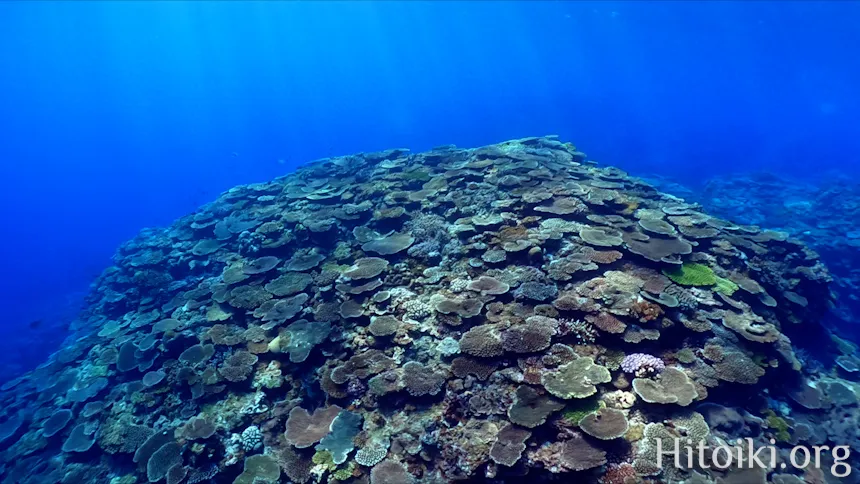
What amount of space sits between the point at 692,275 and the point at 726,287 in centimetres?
79

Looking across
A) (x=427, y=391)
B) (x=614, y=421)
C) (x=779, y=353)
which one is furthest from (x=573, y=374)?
(x=779, y=353)

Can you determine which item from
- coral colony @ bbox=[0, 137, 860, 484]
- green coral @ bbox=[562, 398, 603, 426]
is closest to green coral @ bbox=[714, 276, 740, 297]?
coral colony @ bbox=[0, 137, 860, 484]

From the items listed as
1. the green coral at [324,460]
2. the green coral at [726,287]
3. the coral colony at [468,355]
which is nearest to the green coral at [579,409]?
the coral colony at [468,355]

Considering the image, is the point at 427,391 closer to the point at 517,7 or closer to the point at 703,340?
the point at 703,340

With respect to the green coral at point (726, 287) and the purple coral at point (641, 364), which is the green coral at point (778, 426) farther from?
the green coral at point (726, 287)

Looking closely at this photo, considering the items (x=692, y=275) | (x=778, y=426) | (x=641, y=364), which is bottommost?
(x=778, y=426)

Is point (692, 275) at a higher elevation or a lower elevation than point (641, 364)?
higher

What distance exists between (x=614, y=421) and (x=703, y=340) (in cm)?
314

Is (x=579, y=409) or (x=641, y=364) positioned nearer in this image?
(x=579, y=409)

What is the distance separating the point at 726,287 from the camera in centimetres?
899

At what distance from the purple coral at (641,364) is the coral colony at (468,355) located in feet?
0.11

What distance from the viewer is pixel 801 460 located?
657 cm

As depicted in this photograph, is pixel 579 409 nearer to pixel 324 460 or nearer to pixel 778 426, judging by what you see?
pixel 778 426

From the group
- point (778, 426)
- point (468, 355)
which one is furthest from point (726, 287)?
point (468, 355)
